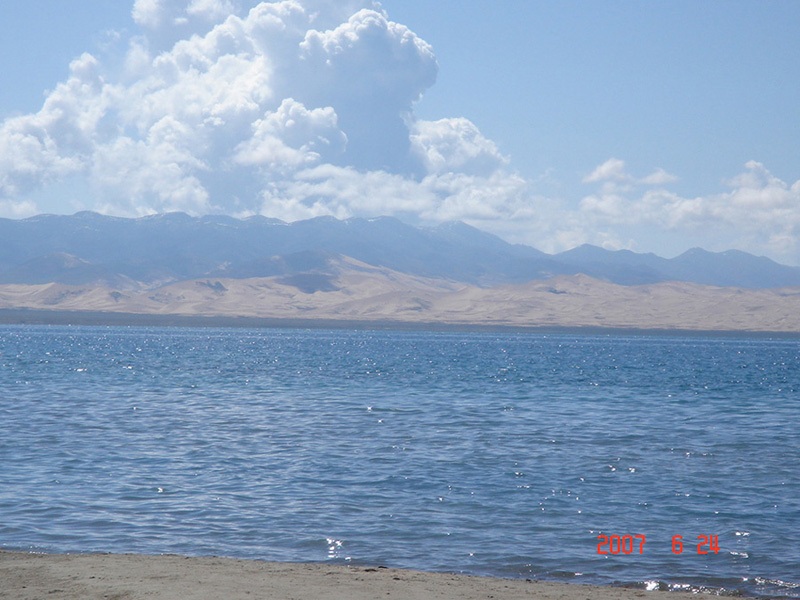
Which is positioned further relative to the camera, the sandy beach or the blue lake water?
the blue lake water

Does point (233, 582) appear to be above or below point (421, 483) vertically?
above

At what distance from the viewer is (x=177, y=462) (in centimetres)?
2369

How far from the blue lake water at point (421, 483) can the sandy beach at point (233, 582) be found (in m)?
1.02

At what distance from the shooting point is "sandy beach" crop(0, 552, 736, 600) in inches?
478

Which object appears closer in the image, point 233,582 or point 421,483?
point 233,582

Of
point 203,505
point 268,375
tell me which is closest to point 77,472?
point 203,505

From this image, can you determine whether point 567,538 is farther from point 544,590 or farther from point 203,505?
point 203,505

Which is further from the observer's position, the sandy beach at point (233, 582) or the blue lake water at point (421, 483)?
the blue lake water at point (421, 483)

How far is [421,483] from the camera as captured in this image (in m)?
21.5

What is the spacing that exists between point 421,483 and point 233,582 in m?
9.35

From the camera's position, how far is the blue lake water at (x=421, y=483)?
51.6 ft

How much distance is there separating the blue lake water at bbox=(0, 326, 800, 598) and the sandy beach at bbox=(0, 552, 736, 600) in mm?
1024

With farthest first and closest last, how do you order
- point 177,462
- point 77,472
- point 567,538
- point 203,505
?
point 177,462, point 77,472, point 203,505, point 567,538

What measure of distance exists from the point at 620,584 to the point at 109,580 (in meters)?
8.26
